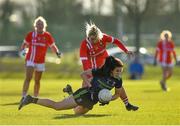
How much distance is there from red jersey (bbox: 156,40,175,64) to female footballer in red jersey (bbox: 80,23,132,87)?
38.0 ft

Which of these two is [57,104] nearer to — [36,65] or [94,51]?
[94,51]

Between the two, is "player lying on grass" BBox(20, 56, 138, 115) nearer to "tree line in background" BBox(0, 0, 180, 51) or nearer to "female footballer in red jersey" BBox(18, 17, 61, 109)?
"female footballer in red jersey" BBox(18, 17, 61, 109)

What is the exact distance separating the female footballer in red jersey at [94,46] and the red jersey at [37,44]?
4030mm

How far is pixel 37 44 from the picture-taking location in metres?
21.9

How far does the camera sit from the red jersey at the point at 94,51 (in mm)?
17406

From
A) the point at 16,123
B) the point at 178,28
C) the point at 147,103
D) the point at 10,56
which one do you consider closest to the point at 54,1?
the point at 10,56

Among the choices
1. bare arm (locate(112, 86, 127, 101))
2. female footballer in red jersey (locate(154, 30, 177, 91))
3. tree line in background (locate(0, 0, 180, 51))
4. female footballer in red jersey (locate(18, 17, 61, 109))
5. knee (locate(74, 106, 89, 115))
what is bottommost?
knee (locate(74, 106, 89, 115))

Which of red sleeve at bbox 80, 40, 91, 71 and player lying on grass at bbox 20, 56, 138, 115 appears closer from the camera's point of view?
player lying on grass at bbox 20, 56, 138, 115

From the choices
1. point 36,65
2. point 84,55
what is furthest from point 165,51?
point 84,55

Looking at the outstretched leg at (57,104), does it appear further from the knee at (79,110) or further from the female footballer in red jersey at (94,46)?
the female footballer in red jersey at (94,46)

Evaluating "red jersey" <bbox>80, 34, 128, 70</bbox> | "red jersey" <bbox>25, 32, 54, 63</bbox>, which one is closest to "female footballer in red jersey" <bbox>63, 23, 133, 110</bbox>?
"red jersey" <bbox>80, 34, 128, 70</bbox>

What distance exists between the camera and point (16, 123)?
1453 cm

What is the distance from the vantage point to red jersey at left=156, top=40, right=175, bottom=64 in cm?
2947

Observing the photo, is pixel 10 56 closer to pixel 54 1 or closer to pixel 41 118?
pixel 54 1
